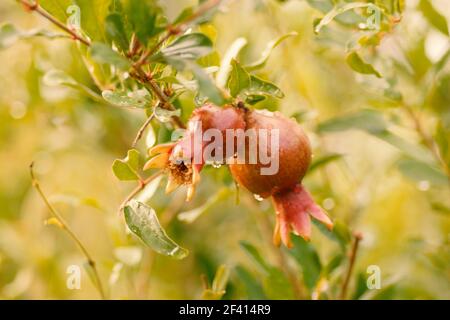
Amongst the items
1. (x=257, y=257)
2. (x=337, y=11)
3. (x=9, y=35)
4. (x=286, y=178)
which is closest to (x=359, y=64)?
(x=337, y=11)

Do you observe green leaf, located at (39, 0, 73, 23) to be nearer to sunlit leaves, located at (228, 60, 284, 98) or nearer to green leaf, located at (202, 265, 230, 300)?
sunlit leaves, located at (228, 60, 284, 98)

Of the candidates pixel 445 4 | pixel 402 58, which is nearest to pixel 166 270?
pixel 402 58

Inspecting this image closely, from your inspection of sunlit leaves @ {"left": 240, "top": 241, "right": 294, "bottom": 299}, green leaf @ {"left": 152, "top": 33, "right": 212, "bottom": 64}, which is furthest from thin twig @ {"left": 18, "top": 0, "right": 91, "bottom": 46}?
sunlit leaves @ {"left": 240, "top": 241, "right": 294, "bottom": 299}

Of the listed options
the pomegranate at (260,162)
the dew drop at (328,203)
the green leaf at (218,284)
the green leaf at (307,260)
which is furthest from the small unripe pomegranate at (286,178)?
the dew drop at (328,203)

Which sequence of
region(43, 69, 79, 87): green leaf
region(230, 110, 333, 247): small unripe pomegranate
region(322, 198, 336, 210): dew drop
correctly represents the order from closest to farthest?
Result: 1. region(230, 110, 333, 247): small unripe pomegranate
2. region(43, 69, 79, 87): green leaf
3. region(322, 198, 336, 210): dew drop

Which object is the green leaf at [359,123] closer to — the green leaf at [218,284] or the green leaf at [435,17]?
the green leaf at [435,17]

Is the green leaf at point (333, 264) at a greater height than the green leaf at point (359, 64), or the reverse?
the green leaf at point (359, 64)
